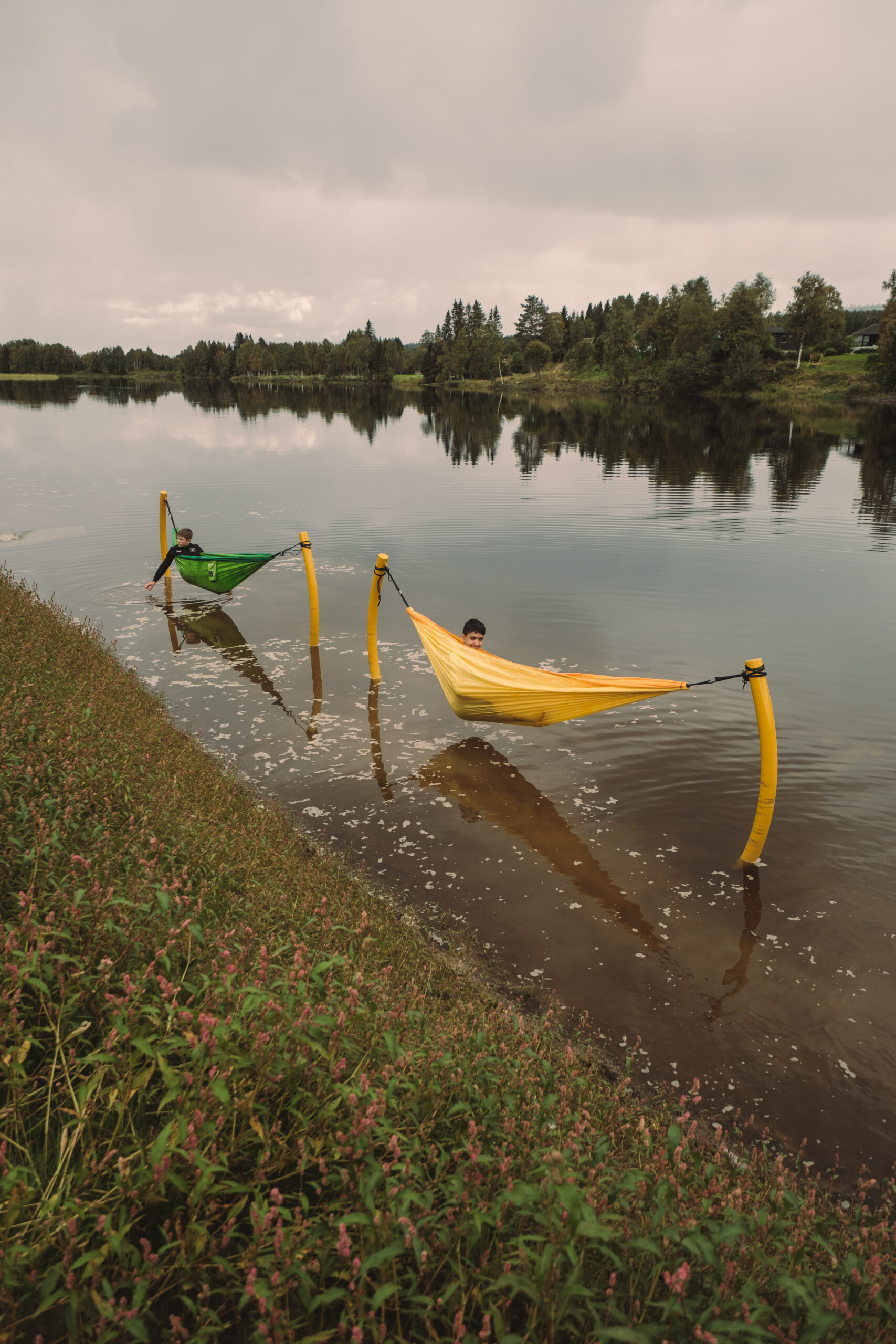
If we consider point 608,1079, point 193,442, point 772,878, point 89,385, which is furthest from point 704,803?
point 89,385

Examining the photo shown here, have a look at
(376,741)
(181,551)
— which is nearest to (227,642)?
(181,551)

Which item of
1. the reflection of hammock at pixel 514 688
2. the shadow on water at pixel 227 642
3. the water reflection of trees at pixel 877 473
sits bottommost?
the shadow on water at pixel 227 642

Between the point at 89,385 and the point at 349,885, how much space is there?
566 feet

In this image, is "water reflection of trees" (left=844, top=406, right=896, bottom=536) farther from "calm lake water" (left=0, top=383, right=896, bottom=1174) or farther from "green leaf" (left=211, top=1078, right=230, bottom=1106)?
"green leaf" (left=211, top=1078, right=230, bottom=1106)

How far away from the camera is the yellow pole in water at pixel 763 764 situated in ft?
23.2

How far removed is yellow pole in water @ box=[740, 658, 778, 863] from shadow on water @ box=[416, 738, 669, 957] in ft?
5.32

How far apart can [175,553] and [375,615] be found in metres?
7.15

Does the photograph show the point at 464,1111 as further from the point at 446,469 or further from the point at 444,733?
the point at 446,469

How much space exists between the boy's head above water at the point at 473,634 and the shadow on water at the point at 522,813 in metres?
1.53

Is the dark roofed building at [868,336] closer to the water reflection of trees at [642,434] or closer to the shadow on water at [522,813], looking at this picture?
the water reflection of trees at [642,434]

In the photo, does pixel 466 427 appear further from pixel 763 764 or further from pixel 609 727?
pixel 763 764

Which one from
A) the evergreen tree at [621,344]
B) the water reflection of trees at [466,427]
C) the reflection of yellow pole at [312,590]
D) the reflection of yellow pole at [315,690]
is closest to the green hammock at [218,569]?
the reflection of yellow pole at [312,590]

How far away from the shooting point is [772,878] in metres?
7.58

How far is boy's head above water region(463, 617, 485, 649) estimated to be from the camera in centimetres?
1052
